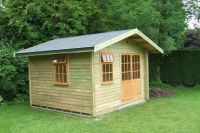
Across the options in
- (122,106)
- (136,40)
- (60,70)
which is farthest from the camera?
(136,40)

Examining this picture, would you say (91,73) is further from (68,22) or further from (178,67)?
(178,67)

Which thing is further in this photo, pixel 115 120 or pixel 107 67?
pixel 107 67

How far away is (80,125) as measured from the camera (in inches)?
327

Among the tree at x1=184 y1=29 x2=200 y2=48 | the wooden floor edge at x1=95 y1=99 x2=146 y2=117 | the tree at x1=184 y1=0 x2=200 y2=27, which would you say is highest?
the tree at x1=184 y1=0 x2=200 y2=27

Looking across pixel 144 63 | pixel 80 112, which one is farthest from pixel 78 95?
pixel 144 63

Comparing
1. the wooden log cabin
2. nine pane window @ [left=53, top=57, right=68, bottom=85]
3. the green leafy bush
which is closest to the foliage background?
the green leafy bush

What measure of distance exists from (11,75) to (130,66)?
5.04m

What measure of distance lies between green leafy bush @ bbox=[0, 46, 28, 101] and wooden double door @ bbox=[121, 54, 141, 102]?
4.65m

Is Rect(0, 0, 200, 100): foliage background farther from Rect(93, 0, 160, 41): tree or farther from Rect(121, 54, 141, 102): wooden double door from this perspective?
Rect(121, 54, 141, 102): wooden double door

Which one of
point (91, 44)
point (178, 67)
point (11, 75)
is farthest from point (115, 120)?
point (178, 67)

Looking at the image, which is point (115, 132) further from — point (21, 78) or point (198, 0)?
point (198, 0)

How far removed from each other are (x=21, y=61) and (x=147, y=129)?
292 inches

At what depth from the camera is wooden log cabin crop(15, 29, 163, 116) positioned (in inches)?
365

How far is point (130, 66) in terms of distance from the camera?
11383 mm
